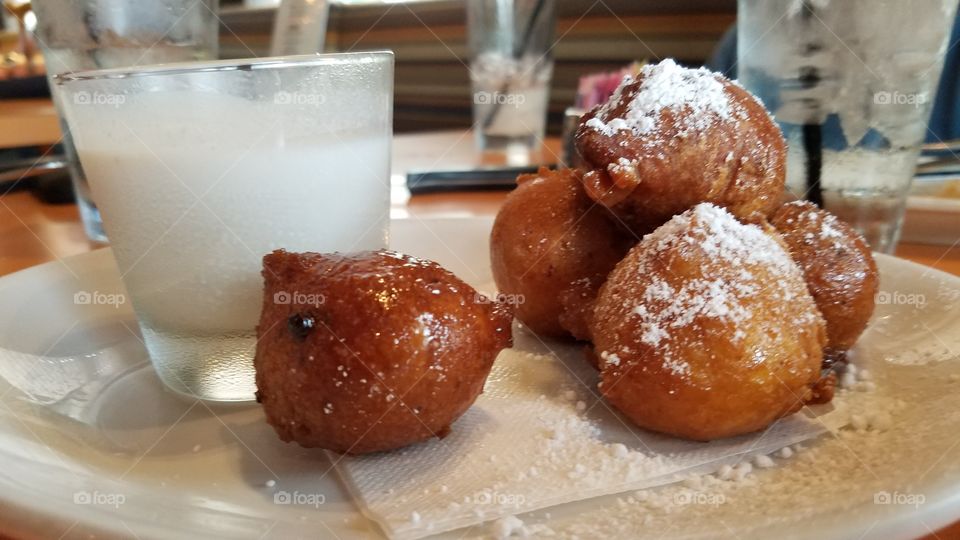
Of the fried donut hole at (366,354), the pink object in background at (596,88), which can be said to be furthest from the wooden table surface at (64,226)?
the fried donut hole at (366,354)

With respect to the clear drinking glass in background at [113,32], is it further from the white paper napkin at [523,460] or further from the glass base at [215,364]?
the white paper napkin at [523,460]

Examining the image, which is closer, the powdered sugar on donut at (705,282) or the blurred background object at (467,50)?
the powdered sugar on donut at (705,282)

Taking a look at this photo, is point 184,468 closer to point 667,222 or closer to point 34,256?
point 667,222

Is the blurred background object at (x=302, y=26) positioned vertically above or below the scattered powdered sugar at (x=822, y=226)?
above

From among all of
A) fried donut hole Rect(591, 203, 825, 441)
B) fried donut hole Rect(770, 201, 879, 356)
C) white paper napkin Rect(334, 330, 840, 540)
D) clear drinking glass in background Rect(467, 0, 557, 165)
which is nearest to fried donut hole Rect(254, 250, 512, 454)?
white paper napkin Rect(334, 330, 840, 540)

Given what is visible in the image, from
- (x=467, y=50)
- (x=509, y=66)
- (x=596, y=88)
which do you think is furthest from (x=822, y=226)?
(x=467, y=50)

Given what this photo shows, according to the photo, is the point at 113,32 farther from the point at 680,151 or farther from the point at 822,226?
the point at 822,226
